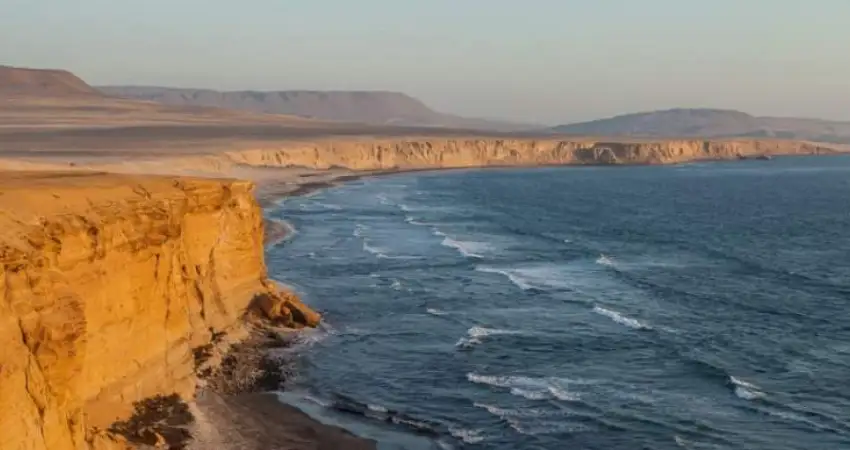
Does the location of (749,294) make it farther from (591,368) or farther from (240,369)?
(240,369)

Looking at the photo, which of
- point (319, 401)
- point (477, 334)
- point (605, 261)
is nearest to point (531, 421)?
point (319, 401)

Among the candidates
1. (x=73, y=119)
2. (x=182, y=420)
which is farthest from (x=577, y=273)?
(x=73, y=119)

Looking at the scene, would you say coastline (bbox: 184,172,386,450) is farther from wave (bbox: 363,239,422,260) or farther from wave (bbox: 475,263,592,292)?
wave (bbox: 363,239,422,260)

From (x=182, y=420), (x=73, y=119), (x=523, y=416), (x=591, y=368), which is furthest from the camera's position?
(x=73, y=119)

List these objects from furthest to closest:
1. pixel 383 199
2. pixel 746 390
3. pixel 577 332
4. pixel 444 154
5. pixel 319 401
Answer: pixel 444 154 < pixel 383 199 < pixel 577 332 < pixel 746 390 < pixel 319 401

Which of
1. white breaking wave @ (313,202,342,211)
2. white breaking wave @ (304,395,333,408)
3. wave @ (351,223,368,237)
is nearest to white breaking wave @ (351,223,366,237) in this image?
wave @ (351,223,368,237)

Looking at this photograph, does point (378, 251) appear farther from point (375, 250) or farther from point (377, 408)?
point (377, 408)
